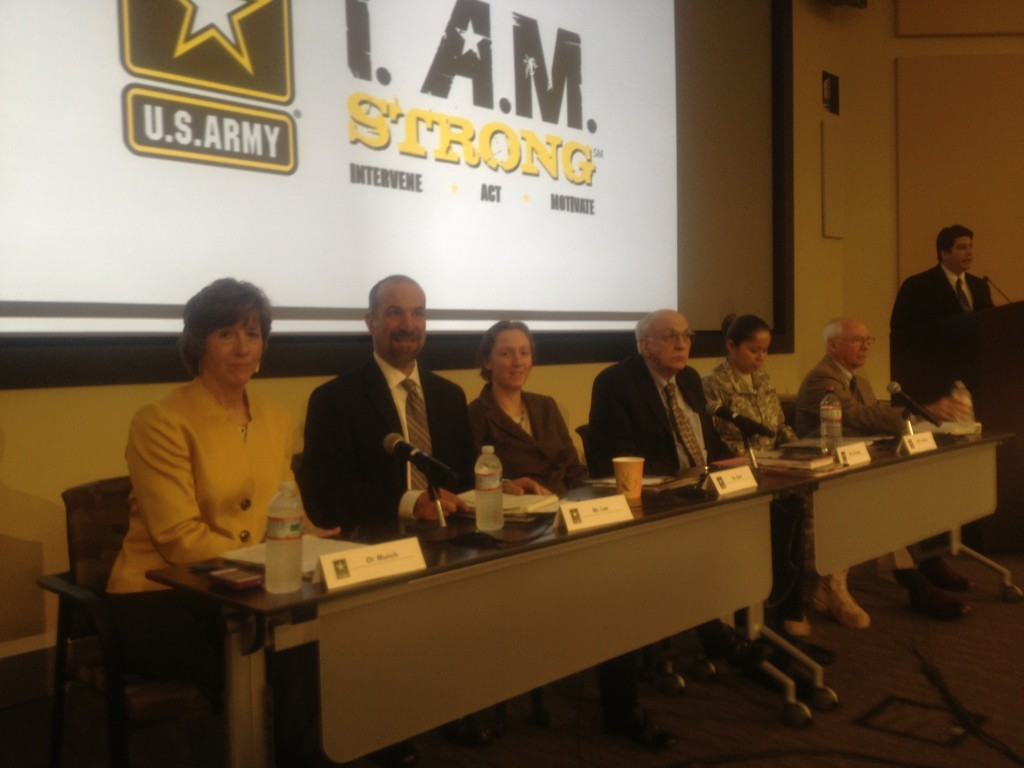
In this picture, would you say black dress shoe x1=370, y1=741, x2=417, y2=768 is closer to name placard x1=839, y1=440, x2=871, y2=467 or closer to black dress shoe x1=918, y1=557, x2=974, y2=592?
name placard x1=839, y1=440, x2=871, y2=467

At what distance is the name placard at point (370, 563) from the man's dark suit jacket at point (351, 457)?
761mm

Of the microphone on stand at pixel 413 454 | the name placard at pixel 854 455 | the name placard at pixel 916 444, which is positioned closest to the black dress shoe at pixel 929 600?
the name placard at pixel 916 444

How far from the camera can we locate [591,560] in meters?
2.01

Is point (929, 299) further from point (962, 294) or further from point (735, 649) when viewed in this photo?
point (735, 649)

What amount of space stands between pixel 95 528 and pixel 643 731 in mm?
1461

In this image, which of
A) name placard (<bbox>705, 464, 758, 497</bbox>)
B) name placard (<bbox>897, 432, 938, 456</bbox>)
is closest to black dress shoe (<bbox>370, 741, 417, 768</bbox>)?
name placard (<bbox>705, 464, 758, 497</bbox>)

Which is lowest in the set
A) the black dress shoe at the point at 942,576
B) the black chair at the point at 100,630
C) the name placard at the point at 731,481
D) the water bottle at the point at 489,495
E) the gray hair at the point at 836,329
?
the black dress shoe at the point at 942,576

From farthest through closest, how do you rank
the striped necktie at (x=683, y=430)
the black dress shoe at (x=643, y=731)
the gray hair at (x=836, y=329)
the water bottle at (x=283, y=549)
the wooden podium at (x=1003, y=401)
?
the wooden podium at (x=1003, y=401) → the gray hair at (x=836, y=329) → the striped necktie at (x=683, y=430) → the black dress shoe at (x=643, y=731) → the water bottle at (x=283, y=549)

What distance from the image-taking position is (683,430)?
3121 mm

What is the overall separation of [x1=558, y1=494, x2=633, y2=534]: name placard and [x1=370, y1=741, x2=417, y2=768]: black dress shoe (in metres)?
0.81

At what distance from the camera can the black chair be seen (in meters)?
1.70

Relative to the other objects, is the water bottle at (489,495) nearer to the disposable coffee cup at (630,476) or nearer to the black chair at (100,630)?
the disposable coffee cup at (630,476)

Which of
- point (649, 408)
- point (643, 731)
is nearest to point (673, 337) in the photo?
point (649, 408)

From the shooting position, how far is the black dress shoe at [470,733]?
2412mm
